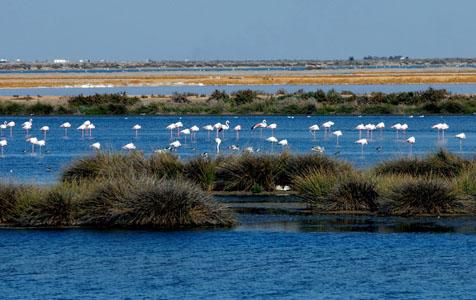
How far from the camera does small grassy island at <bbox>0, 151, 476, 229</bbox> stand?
2178cm

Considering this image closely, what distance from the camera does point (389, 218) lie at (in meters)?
22.7

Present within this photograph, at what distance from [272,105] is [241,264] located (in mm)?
51259

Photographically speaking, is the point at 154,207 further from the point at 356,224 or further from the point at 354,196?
the point at 354,196

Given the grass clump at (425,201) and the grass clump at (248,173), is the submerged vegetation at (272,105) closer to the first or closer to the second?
the grass clump at (248,173)

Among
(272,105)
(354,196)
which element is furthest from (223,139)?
(354,196)

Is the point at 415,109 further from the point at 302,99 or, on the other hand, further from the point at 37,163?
the point at 37,163

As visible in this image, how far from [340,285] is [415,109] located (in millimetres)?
51278

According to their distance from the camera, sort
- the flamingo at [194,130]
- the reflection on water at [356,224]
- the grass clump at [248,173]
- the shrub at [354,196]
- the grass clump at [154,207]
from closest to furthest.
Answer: the reflection on water at [356,224], the grass clump at [154,207], the shrub at [354,196], the grass clump at [248,173], the flamingo at [194,130]

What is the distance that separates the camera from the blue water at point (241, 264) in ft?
52.9

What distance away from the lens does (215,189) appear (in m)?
27.3

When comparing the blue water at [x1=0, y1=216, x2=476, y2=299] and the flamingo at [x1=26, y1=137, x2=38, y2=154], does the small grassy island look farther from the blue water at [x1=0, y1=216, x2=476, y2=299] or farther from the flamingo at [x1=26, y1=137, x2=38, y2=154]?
the flamingo at [x1=26, y1=137, x2=38, y2=154]

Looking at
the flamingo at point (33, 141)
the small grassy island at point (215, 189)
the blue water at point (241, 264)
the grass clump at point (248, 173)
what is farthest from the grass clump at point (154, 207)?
the flamingo at point (33, 141)

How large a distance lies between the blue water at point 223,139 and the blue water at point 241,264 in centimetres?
920

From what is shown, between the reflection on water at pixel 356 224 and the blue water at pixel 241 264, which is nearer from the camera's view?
the blue water at pixel 241 264
